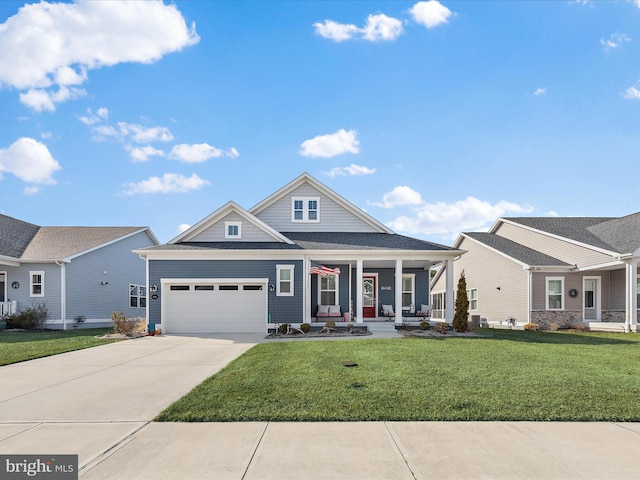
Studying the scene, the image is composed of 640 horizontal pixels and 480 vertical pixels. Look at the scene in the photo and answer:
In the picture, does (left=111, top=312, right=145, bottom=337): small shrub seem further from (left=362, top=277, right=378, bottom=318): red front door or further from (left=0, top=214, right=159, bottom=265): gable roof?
(left=362, top=277, right=378, bottom=318): red front door

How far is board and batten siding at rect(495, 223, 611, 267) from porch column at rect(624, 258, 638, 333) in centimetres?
90

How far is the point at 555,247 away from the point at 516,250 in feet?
A: 6.22

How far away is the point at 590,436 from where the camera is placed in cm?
505

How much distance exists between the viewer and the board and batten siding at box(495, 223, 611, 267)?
2000 cm

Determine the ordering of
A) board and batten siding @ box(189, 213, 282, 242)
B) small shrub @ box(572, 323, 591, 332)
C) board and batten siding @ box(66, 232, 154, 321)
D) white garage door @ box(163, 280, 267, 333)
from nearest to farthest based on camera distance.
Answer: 1. white garage door @ box(163, 280, 267, 333)
2. board and batten siding @ box(189, 213, 282, 242)
3. small shrub @ box(572, 323, 591, 332)
4. board and batten siding @ box(66, 232, 154, 321)

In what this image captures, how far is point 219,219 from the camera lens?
18547 mm

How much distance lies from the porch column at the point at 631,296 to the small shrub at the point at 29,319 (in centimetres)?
2784

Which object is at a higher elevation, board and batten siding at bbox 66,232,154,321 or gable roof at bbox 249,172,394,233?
gable roof at bbox 249,172,394,233

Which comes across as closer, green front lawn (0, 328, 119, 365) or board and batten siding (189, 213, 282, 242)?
green front lawn (0, 328, 119, 365)

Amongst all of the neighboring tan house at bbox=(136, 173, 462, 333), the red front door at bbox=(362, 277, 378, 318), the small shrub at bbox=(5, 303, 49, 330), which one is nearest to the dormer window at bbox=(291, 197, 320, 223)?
the neighboring tan house at bbox=(136, 173, 462, 333)

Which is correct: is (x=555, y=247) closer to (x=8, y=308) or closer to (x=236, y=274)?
(x=236, y=274)

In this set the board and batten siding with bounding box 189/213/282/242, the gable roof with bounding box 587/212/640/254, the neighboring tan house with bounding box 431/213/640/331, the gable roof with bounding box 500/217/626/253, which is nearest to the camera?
the board and batten siding with bounding box 189/213/282/242

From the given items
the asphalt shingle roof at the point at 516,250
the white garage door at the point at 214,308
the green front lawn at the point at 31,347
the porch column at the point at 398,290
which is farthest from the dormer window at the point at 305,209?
the asphalt shingle roof at the point at 516,250

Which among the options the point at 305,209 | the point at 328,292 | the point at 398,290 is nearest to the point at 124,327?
the point at 328,292
